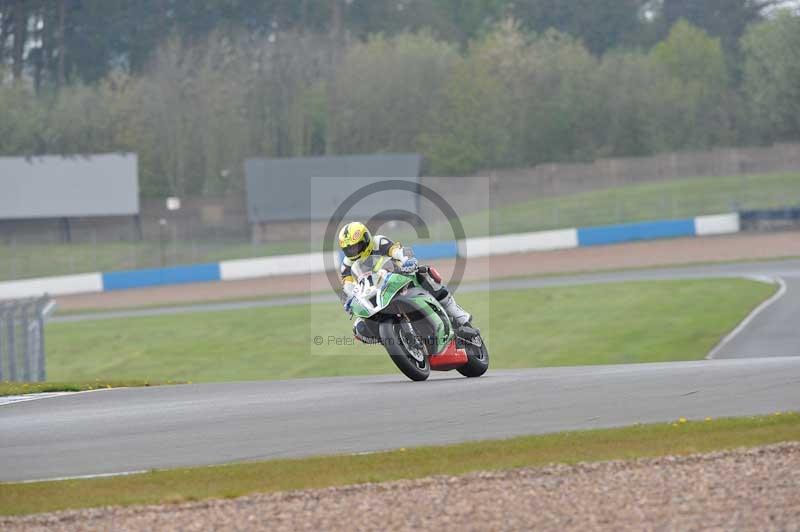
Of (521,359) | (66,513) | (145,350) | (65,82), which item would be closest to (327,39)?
(65,82)

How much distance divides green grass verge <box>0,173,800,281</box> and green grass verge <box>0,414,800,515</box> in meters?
44.5

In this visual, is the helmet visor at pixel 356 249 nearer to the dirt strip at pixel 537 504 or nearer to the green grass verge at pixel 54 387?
the green grass verge at pixel 54 387

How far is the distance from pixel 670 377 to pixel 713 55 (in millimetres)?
75665

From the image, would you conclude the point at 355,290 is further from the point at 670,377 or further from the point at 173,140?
the point at 173,140

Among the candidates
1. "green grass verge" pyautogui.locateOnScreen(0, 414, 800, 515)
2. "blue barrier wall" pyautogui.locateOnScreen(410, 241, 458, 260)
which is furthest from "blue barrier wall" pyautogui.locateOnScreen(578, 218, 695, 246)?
"green grass verge" pyautogui.locateOnScreen(0, 414, 800, 515)

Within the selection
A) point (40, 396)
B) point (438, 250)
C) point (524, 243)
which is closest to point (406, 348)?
point (40, 396)

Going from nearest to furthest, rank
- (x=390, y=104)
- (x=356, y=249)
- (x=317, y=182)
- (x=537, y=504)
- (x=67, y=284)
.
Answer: (x=537, y=504) < (x=356, y=249) < (x=67, y=284) < (x=317, y=182) < (x=390, y=104)

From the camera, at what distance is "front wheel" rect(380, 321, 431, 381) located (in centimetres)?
1342

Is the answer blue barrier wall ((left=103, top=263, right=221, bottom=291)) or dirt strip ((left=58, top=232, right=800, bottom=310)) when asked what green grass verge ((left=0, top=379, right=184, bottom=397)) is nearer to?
dirt strip ((left=58, top=232, right=800, bottom=310))

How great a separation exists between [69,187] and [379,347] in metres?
41.6

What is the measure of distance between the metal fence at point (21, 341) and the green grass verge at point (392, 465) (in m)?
15.9

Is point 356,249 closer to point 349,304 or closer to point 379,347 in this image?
point 349,304

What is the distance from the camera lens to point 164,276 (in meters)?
52.3

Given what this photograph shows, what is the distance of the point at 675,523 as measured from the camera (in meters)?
7.68
